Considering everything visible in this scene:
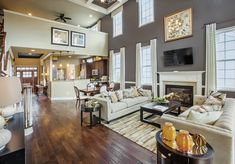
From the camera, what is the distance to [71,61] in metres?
11.3

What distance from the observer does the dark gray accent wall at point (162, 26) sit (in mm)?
4188

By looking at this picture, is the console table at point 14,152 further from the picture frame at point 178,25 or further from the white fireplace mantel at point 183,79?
the picture frame at point 178,25

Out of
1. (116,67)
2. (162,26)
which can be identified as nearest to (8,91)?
(162,26)

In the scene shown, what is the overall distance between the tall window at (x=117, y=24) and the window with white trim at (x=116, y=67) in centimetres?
132

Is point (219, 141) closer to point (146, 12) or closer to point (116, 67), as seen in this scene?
point (146, 12)

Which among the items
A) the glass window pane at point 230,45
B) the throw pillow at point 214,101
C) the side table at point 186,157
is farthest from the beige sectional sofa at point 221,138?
the glass window pane at point 230,45

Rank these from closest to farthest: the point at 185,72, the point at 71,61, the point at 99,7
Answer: the point at 185,72
the point at 99,7
the point at 71,61

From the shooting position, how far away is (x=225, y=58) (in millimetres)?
4227

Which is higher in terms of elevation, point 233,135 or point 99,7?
point 99,7

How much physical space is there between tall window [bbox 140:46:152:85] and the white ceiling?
4569 mm

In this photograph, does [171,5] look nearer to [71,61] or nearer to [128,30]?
[128,30]

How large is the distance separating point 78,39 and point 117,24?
8.58 feet

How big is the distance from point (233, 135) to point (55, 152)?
9.35 feet

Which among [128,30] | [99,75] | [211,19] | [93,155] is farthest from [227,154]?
[99,75]
